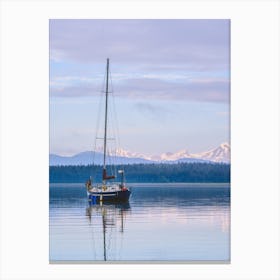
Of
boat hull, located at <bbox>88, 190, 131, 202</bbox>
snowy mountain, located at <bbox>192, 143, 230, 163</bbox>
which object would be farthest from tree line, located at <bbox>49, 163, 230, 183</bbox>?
boat hull, located at <bbox>88, 190, 131, 202</bbox>

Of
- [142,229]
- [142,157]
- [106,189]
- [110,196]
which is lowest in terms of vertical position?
[142,229]

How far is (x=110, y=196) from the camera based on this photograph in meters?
18.0

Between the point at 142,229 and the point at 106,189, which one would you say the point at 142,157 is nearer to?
the point at 142,229

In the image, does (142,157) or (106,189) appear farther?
(106,189)

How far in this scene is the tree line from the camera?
14.5 meters

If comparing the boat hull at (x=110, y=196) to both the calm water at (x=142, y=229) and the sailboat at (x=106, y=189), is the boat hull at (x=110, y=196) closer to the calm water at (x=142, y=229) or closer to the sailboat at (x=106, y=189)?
the sailboat at (x=106, y=189)

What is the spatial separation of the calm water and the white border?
251 mm
